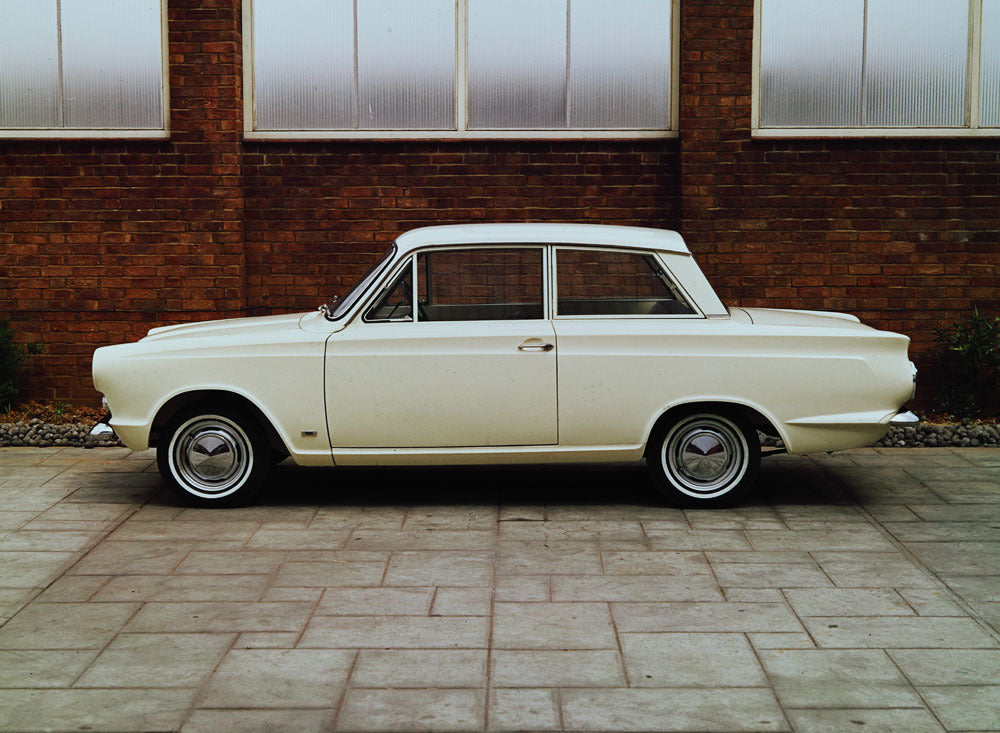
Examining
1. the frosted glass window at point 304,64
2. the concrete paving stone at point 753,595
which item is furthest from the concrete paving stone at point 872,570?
the frosted glass window at point 304,64

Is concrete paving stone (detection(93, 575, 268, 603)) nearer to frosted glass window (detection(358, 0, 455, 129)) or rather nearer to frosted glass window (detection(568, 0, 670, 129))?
frosted glass window (detection(358, 0, 455, 129))

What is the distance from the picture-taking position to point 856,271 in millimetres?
9945

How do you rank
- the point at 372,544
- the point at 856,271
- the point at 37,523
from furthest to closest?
the point at 856,271, the point at 37,523, the point at 372,544

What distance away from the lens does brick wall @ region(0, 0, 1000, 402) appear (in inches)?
389

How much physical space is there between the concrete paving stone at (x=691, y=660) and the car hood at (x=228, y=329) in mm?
3158

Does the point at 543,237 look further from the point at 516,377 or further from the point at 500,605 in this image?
the point at 500,605

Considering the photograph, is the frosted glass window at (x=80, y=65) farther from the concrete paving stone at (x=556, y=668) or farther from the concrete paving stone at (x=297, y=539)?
the concrete paving stone at (x=556, y=668)

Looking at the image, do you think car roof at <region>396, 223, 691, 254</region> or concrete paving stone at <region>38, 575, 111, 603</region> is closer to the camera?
concrete paving stone at <region>38, 575, 111, 603</region>

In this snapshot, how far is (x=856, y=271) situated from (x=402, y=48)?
4161 mm

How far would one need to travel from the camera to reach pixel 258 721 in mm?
4031

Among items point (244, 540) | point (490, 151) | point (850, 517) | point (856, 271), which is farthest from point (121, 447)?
point (856, 271)

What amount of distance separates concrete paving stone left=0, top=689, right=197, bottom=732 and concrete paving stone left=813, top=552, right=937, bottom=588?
3044 millimetres

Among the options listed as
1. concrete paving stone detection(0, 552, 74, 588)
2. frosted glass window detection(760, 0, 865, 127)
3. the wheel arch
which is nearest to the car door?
the wheel arch

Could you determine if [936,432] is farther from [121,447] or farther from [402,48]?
[121,447]
